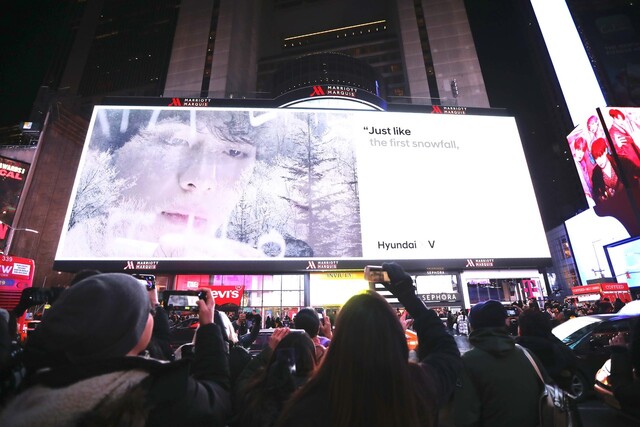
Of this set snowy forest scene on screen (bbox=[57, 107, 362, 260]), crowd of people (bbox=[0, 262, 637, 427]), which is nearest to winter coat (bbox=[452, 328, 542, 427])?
crowd of people (bbox=[0, 262, 637, 427])

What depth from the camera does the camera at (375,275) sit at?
7.11 ft

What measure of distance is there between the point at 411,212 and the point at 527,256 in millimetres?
6226

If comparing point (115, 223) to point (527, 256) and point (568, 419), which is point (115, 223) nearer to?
point (568, 419)

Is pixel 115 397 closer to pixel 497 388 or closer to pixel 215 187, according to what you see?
pixel 497 388

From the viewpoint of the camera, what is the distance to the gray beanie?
130 centimetres

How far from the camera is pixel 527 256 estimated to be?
1731 centimetres

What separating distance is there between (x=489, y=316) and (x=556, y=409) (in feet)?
2.75

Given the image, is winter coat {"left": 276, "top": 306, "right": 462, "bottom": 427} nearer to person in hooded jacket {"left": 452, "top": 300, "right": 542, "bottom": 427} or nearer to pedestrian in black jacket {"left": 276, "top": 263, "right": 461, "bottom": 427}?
pedestrian in black jacket {"left": 276, "top": 263, "right": 461, "bottom": 427}

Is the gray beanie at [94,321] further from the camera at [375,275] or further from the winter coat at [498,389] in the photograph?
the winter coat at [498,389]

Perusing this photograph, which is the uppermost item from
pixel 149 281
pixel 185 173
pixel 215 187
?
pixel 185 173

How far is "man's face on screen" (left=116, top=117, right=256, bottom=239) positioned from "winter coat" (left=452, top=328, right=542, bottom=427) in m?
15.7

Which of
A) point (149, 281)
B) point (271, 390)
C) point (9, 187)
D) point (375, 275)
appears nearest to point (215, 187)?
point (149, 281)

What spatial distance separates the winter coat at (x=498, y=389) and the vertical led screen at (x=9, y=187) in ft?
142

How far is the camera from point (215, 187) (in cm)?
1820
